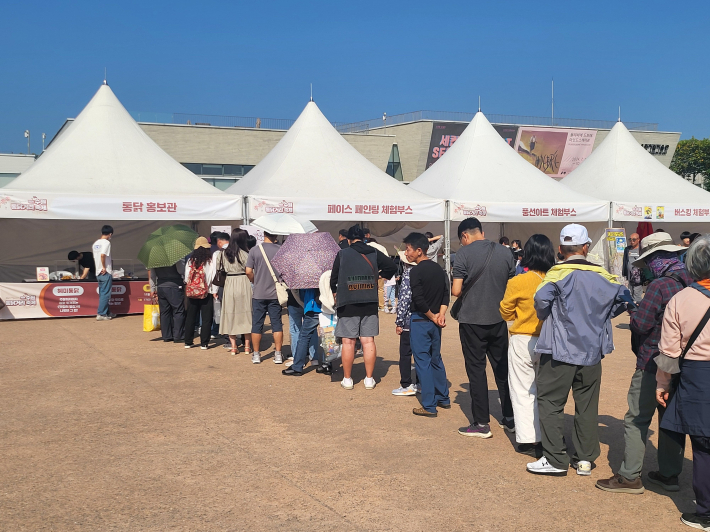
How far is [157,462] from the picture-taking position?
450 cm

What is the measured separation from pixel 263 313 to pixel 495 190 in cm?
873

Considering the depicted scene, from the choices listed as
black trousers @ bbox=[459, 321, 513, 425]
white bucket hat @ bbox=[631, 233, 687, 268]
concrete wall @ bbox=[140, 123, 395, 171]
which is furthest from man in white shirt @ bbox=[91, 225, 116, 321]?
concrete wall @ bbox=[140, 123, 395, 171]

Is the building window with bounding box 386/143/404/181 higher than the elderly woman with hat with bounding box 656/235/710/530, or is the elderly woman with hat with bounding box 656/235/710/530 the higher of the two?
the building window with bounding box 386/143/404/181

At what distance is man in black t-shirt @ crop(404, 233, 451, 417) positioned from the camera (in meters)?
5.61

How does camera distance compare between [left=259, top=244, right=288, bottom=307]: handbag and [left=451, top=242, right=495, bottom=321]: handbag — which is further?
[left=259, top=244, right=288, bottom=307]: handbag

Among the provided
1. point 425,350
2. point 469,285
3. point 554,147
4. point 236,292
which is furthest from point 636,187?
point 554,147

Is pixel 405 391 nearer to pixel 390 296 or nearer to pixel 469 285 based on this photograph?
pixel 469 285

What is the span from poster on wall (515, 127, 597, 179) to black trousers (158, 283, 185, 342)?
3528 cm

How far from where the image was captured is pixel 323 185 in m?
13.5

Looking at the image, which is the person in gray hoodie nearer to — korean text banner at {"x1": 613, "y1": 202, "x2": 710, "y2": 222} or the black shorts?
the black shorts

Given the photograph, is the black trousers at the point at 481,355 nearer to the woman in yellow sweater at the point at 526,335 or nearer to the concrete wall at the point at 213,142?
the woman in yellow sweater at the point at 526,335

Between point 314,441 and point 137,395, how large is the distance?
2324mm

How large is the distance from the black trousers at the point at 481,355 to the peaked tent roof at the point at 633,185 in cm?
1199

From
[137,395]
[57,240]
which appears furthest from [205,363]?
[57,240]
